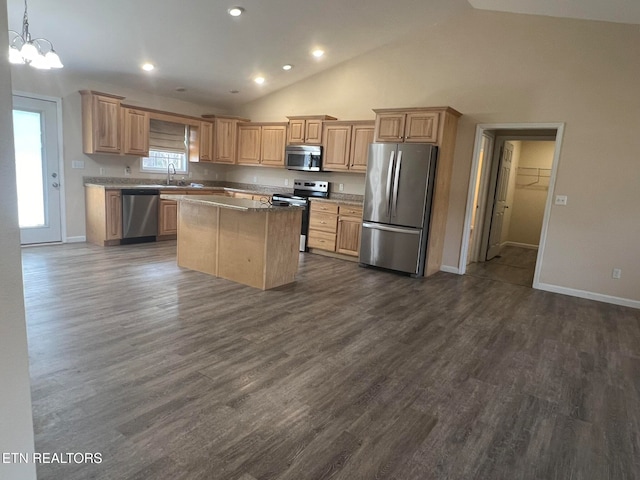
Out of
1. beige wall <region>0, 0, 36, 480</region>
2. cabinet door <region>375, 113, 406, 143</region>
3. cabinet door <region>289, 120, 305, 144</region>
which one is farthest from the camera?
cabinet door <region>289, 120, 305, 144</region>

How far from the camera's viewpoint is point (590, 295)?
15.9 ft

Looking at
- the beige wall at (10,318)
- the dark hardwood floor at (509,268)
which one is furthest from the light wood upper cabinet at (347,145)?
the beige wall at (10,318)

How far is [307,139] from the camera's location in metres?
6.71

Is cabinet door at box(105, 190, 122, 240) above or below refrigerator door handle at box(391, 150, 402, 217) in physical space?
below

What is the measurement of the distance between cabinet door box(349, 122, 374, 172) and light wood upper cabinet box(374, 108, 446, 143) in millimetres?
451

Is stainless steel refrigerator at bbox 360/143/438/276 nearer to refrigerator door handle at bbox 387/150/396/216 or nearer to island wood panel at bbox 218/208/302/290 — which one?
refrigerator door handle at bbox 387/150/396/216

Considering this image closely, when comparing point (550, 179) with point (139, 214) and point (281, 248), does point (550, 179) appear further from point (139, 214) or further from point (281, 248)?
point (139, 214)

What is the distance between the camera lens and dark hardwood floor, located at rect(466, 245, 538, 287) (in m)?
5.67

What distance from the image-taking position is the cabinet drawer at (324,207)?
6234 mm

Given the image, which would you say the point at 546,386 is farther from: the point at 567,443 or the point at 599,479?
the point at 599,479

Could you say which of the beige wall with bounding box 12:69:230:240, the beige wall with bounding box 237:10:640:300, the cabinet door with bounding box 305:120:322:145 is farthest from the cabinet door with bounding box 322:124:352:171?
the beige wall with bounding box 12:69:230:240

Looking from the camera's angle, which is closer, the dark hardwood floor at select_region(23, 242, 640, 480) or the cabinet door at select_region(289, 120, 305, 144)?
the dark hardwood floor at select_region(23, 242, 640, 480)

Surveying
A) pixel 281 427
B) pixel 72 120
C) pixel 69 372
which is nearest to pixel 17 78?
pixel 72 120

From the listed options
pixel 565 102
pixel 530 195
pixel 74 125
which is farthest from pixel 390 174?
pixel 74 125
